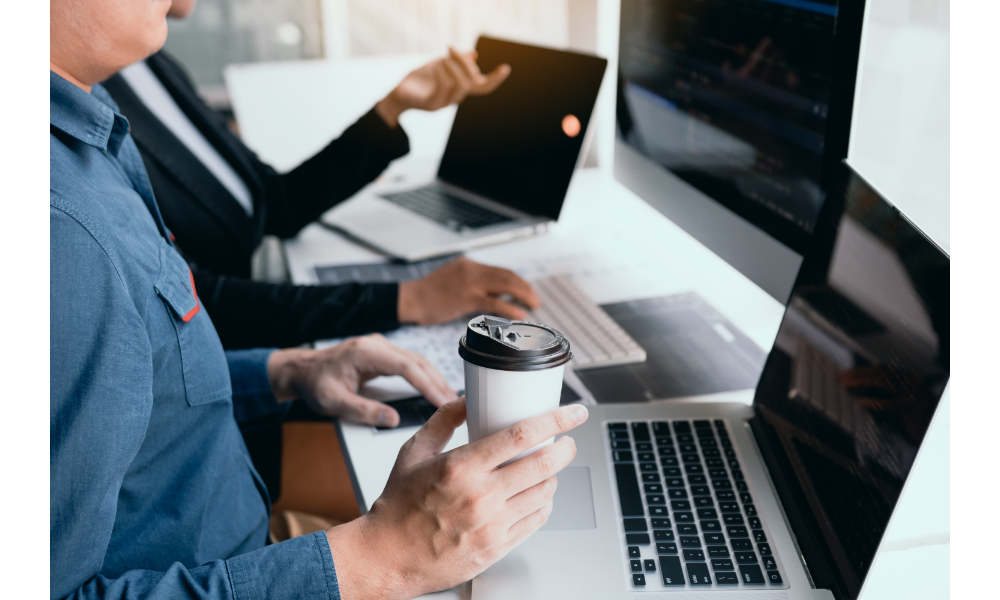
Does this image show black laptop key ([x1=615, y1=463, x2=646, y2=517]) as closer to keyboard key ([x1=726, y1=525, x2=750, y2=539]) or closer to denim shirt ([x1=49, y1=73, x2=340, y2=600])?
keyboard key ([x1=726, y1=525, x2=750, y2=539])

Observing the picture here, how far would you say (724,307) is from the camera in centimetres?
121

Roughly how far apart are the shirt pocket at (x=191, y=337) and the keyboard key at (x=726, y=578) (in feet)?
1.75

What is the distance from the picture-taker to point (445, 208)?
1594 millimetres

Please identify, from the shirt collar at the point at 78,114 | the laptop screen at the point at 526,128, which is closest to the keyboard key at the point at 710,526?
the shirt collar at the point at 78,114

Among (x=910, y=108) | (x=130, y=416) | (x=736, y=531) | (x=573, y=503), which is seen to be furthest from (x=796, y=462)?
(x=910, y=108)

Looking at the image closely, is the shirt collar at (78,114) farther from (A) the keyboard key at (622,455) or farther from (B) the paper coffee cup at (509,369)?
(A) the keyboard key at (622,455)

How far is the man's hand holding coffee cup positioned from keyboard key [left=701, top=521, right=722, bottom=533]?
0.15 metres

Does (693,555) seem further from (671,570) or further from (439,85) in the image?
(439,85)

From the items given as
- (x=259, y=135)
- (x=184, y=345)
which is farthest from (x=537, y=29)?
(x=184, y=345)

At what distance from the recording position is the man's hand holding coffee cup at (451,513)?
2.01ft

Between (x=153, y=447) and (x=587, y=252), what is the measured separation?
0.91 m

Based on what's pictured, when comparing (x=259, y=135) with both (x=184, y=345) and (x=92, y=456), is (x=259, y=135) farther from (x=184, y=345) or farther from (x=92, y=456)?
(x=92, y=456)

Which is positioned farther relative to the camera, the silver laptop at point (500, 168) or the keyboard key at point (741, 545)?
the silver laptop at point (500, 168)

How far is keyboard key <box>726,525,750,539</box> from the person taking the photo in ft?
2.22
